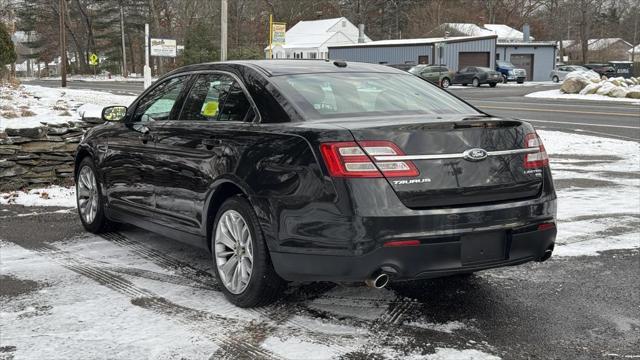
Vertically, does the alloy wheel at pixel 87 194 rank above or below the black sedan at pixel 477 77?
below

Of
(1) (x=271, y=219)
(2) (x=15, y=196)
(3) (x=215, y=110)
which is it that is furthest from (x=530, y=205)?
(2) (x=15, y=196)

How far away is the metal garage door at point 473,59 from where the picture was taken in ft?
186

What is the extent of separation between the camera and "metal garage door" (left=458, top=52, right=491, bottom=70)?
2229 inches

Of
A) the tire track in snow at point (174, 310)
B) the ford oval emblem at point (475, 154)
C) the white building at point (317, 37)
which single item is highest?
the white building at point (317, 37)

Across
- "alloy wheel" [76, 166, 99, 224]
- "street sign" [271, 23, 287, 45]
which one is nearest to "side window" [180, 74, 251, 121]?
"alloy wheel" [76, 166, 99, 224]

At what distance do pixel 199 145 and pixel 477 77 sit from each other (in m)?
44.1

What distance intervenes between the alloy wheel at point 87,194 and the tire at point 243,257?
7.39 feet

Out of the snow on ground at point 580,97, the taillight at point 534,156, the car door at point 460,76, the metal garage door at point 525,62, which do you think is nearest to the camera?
the taillight at point 534,156

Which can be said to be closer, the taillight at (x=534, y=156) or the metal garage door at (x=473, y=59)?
the taillight at (x=534, y=156)

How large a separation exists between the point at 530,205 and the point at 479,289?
3.18ft

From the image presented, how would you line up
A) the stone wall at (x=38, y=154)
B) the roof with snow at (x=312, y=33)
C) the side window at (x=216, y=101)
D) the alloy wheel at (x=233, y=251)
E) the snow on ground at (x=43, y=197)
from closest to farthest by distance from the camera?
the alloy wheel at (x=233, y=251), the side window at (x=216, y=101), the snow on ground at (x=43, y=197), the stone wall at (x=38, y=154), the roof with snow at (x=312, y=33)

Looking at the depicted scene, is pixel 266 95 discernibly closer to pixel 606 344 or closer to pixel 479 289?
pixel 479 289

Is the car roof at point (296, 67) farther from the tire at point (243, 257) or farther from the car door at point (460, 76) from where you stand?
the car door at point (460, 76)

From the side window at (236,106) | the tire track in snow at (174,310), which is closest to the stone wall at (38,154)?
the tire track in snow at (174,310)
